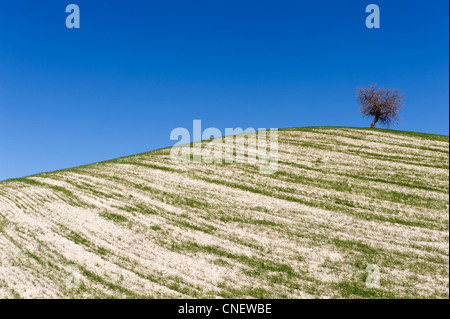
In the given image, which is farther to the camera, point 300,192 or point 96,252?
point 300,192

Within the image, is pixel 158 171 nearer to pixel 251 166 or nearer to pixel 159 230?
pixel 251 166

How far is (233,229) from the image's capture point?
84.5 ft

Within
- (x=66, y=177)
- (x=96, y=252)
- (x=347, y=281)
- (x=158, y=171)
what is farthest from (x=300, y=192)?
(x=66, y=177)

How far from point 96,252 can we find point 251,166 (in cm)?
2026

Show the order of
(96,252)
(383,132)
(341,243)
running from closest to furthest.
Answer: (96,252)
(341,243)
(383,132)

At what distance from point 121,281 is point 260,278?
7947 mm

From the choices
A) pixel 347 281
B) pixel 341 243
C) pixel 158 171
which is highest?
pixel 158 171

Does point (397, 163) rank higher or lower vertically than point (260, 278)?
higher

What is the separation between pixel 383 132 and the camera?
173ft

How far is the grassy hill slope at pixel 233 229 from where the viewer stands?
766 inches

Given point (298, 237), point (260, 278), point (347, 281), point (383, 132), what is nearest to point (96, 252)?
point (260, 278)

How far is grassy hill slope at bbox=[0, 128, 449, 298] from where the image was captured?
19469 mm

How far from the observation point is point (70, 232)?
2500 cm

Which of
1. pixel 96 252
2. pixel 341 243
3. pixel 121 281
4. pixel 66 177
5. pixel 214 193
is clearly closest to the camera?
pixel 121 281
